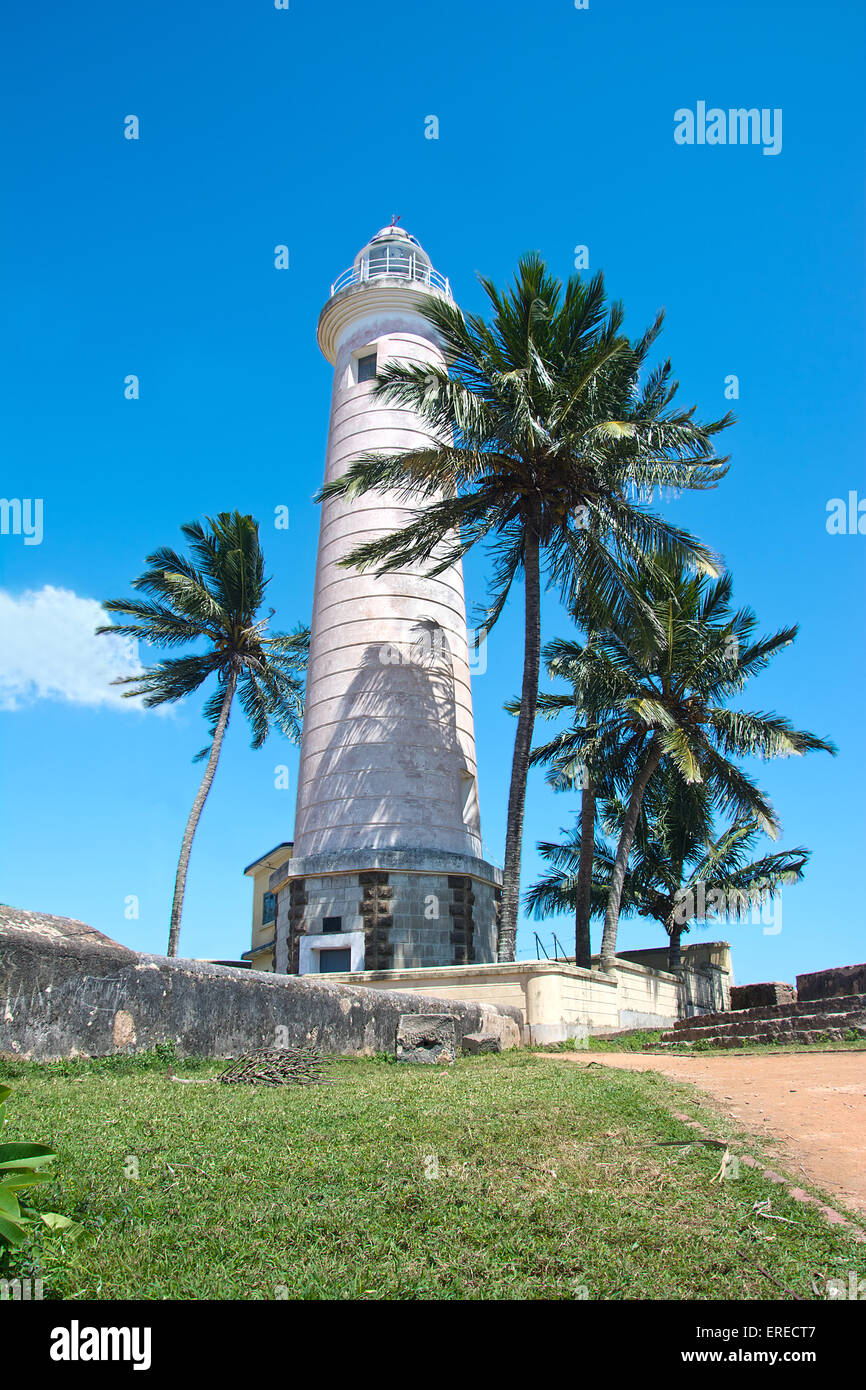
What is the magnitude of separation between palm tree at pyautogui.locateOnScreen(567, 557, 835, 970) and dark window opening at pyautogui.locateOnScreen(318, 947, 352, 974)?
5276 millimetres

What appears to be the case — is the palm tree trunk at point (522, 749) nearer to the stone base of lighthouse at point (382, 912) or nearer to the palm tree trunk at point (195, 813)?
the stone base of lighthouse at point (382, 912)

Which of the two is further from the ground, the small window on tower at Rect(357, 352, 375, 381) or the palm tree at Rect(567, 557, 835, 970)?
the small window on tower at Rect(357, 352, 375, 381)

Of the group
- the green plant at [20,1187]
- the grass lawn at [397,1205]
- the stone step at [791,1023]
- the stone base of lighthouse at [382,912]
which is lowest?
the stone step at [791,1023]

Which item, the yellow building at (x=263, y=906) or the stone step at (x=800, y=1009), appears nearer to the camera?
the stone step at (x=800, y=1009)

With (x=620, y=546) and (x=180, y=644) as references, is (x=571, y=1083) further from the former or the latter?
(x=180, y=644)

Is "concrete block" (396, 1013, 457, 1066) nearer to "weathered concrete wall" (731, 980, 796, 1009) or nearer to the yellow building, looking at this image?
"weathered concrete wall" (731, 980, 796, 1009)

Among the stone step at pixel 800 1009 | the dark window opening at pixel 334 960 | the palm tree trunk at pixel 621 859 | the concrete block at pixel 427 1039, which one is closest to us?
the concrete block at pixel 427 1039

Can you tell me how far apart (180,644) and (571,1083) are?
1963cm

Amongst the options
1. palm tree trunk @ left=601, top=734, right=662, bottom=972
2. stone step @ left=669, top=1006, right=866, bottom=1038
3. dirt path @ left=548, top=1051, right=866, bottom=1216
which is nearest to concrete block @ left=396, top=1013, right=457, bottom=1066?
dirt path @ left=548, top=1051, right=866, bottom=1216

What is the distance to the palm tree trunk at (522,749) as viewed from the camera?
1636 cm

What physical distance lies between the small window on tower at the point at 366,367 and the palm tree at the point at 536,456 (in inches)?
191

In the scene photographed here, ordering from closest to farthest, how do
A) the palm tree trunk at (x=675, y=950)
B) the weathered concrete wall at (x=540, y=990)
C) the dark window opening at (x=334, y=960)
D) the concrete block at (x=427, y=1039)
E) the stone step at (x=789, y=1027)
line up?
the concrete block at (x=427, y=1039), the stone step at (x=789, y=1027), the weathered concrete wall at (x=540, y=990), the dark window opening at (x=334, y=960), the palm tree trunk at (x=675, y=950)

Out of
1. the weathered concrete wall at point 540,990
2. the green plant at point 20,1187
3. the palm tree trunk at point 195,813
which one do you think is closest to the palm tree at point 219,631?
the palm tree trunk at point 195,813

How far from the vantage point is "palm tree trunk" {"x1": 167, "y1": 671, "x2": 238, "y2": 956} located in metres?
22.3
